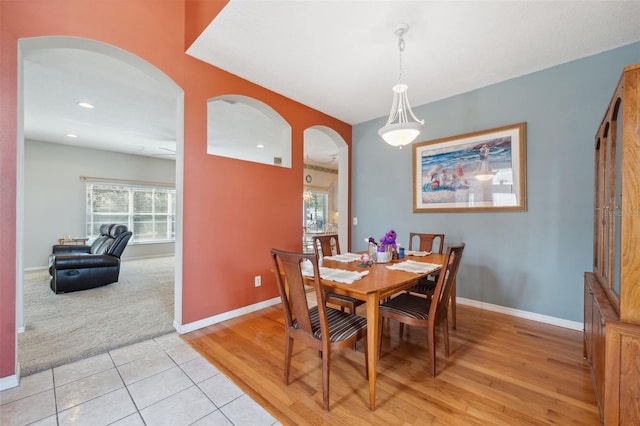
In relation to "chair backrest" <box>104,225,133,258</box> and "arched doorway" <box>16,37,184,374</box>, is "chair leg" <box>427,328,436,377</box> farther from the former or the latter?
"chair backrest" <box>104,225,133,258</box>

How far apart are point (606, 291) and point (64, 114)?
262 inches

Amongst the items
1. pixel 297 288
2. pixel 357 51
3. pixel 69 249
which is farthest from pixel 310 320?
pixel 69 249

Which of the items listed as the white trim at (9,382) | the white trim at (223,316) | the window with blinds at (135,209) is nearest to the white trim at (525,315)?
the white trim at (223,316)

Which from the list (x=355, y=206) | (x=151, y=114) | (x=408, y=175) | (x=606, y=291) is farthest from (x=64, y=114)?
(x=606, y=291)

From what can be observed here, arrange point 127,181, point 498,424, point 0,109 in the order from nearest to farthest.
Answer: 1. point 498,424
2. point 0,109
3. point 127,181

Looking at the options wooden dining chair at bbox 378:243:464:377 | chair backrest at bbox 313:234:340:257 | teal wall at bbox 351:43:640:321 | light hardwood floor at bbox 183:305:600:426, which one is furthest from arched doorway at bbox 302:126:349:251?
light hardwood floor at bbox 183:305:600:426

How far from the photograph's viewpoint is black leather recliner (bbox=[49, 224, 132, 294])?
3.66m

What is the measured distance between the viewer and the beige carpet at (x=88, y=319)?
214cm

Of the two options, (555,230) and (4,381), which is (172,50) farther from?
(555,230)

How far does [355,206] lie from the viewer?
452 centimetres

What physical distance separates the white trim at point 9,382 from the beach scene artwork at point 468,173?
4.16 metres

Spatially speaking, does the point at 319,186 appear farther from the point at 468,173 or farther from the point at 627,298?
the point at 627,298

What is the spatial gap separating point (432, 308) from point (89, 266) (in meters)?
4.72

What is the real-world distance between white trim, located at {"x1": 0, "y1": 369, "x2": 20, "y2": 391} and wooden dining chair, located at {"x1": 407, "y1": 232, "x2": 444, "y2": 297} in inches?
115
